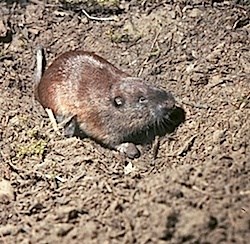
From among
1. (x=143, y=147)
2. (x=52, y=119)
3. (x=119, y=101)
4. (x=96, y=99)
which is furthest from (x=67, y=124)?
(x=143, y=147)

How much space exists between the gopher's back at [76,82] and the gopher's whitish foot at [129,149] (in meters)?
0.47

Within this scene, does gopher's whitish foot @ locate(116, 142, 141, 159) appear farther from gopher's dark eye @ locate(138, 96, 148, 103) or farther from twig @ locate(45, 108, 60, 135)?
twig @ locate(45, 108, 60, 135)

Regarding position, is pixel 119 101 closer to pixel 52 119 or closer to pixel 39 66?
pixel 52 119

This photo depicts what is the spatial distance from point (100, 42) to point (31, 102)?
0.92 meters

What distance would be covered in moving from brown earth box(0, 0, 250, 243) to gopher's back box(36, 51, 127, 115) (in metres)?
0.21

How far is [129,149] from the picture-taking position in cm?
512

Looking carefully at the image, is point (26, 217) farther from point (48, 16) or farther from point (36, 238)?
point (48, 16)

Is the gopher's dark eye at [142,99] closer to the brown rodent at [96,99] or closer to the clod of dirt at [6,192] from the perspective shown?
the brown rodent at [96,99]

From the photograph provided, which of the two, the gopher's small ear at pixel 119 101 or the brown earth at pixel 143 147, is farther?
the gopher's small ear at pixel 119 101

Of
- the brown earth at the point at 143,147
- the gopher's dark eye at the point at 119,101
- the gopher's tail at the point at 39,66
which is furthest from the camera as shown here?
the gopher's tail at the point at 39,66

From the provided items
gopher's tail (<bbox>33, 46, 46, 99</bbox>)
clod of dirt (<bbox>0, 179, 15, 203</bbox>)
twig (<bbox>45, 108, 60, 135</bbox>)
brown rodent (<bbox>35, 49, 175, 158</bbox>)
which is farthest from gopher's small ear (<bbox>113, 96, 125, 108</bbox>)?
clod of dirt (<bbox>0, 179, 15, 203</bbox>)

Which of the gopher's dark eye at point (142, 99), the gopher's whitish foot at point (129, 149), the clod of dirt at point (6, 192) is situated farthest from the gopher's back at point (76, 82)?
the clod of dirt at point (6, 192)

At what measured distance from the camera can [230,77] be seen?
505cm

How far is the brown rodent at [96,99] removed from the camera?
5133mm
